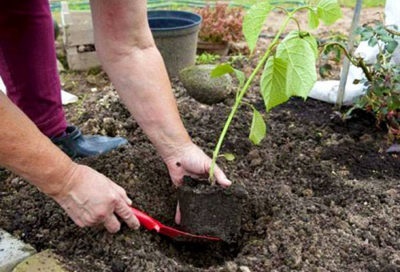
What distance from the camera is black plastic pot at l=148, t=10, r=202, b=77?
3.57 m

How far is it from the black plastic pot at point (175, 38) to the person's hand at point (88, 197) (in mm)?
1980

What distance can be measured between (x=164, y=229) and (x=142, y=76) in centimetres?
53

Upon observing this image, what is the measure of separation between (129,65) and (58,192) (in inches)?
22.0

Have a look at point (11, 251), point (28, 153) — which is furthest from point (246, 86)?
point (11, 251)

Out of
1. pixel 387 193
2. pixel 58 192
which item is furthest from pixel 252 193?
pixel 58 192

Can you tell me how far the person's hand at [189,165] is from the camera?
2.00 meters

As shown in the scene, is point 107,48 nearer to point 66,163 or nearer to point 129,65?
point 129,65

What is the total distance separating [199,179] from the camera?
1983 mm

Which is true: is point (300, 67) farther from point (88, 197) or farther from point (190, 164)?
point (88, 197)

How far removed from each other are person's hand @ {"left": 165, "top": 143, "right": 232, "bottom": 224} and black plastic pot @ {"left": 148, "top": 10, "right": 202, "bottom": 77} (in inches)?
64.4

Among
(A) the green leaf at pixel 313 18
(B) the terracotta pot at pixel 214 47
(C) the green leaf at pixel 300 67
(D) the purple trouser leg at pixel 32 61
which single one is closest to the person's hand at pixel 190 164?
(C) the green leaf at pixel 300 67

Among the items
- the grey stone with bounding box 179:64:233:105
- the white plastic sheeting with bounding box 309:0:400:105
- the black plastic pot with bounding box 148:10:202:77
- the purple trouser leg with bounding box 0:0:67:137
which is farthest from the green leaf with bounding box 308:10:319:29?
the black plastic pot with bounding box 148:10:202:77

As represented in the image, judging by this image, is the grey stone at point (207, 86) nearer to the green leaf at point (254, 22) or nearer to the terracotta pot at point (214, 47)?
the terracotta pot at point (214, 47)

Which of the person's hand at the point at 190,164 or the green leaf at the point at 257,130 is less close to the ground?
the green leaf at the point at 257,130
